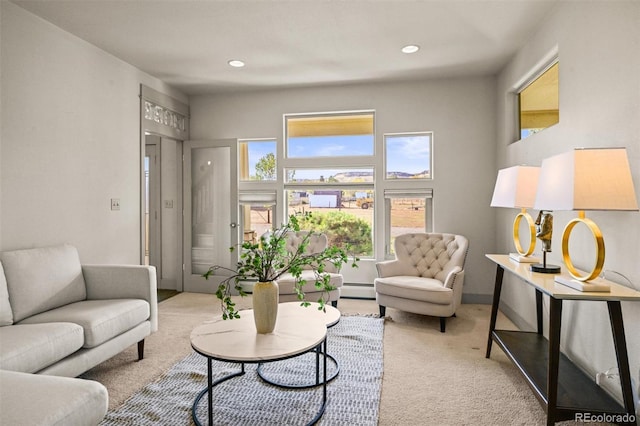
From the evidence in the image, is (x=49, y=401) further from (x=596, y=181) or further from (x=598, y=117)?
(x=598, y=117)

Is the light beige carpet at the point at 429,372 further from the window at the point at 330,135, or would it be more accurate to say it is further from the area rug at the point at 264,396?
the window at the point at 330,135

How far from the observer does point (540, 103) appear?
128 inches

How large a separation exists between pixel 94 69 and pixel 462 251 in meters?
3.92

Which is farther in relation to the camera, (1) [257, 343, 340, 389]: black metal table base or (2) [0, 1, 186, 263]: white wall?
(2) [0, 1, 186, 263]: white wall

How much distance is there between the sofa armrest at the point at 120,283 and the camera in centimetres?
281

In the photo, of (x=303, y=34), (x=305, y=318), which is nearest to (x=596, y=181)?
(x=305, y=318)

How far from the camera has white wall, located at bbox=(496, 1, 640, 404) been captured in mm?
1859

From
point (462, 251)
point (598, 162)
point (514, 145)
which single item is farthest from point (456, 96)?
point (598, 162)

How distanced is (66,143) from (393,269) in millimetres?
3262

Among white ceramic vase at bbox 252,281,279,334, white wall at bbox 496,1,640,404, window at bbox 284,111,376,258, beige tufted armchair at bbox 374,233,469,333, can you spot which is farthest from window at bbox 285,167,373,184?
white ceramic vase at bbox 252,281,279,334

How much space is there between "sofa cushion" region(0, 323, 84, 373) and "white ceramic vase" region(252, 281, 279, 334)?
1.10 m

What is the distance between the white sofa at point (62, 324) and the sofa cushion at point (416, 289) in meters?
2.10

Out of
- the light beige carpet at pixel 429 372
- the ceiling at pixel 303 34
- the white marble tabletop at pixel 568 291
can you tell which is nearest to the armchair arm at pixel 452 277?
the light beige carpet at pixel 429 372

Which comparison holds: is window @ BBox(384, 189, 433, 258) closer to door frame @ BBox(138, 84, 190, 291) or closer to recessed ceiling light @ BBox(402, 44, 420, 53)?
recessed ceiling light @ BBox(402, 44, 420, 53)
